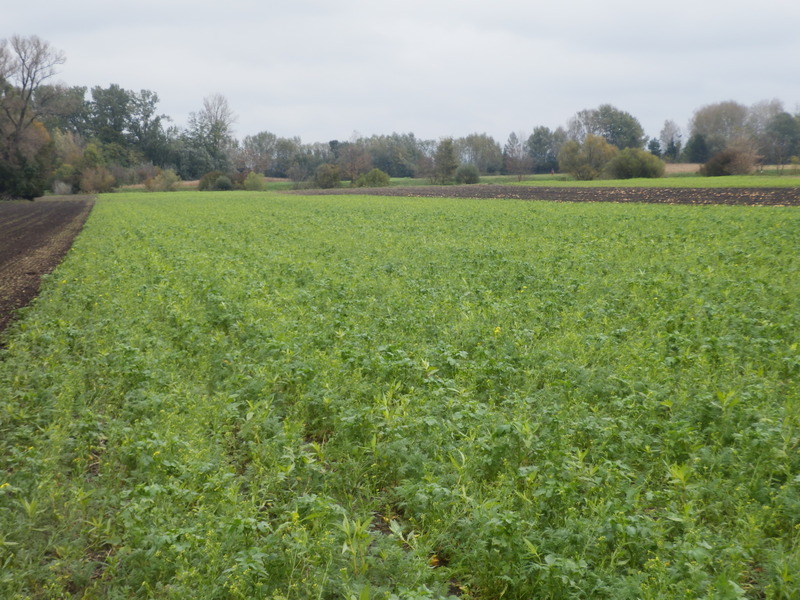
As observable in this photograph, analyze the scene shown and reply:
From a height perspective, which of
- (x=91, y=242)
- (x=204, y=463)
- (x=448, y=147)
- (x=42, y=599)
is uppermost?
(x=448, y=147)

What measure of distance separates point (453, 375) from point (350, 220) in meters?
21.3

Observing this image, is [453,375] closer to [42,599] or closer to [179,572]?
[179,572]

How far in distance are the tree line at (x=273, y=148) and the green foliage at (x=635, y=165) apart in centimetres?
13

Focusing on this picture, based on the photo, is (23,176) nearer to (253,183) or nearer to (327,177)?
(253,183)

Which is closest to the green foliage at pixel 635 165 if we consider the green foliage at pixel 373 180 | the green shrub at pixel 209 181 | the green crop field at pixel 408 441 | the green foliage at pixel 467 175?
the green foliage at pixel 467 175

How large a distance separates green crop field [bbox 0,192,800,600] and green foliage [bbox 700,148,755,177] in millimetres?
62617

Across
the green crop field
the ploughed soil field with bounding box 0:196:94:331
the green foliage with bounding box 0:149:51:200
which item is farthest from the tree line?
the green crop field

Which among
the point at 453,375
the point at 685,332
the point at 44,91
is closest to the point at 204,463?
the point at 453,375

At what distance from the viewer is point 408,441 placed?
17.4ft

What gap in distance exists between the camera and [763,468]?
4.71 m

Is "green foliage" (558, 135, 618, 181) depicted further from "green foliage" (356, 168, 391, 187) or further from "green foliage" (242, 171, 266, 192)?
"green foliage" (242, 171, 266, 192)

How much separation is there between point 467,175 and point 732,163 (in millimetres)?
38692

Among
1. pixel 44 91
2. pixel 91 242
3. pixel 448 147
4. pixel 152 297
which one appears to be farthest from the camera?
pixel 448 147

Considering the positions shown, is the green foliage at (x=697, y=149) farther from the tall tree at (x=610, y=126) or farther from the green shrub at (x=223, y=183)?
the green shrub at (x=223, y=183)
